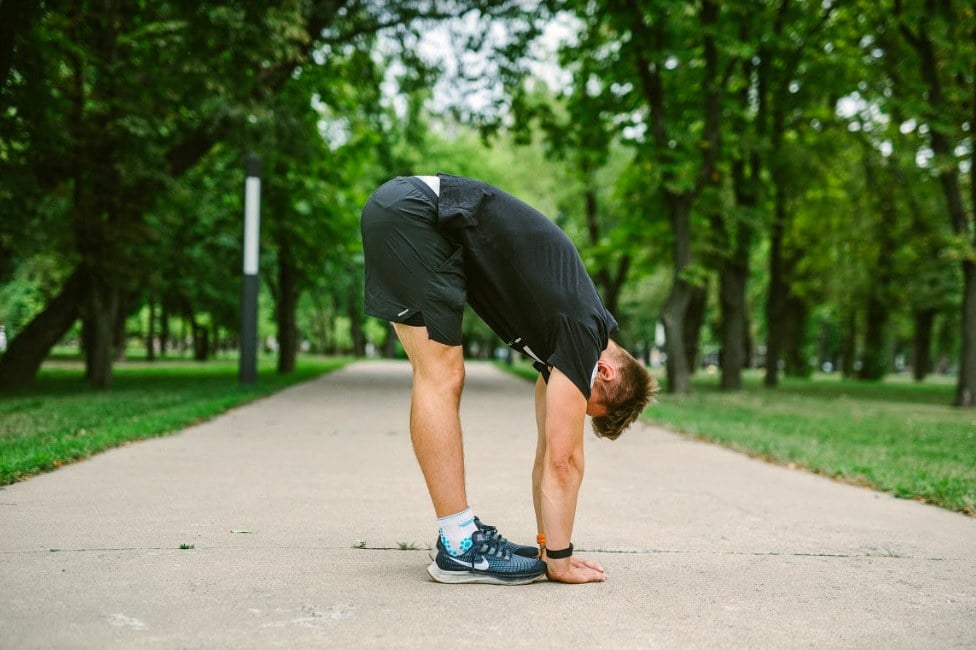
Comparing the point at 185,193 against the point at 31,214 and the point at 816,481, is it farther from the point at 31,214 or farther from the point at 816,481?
the point at 816,481

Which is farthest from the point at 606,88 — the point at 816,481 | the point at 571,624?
the point at 571,624

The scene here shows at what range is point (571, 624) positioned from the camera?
2611 mm

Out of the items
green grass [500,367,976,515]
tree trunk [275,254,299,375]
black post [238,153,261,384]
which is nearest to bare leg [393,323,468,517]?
green grass [500,367,976,515]

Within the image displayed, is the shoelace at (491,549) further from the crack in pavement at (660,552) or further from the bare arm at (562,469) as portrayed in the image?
the crack in pavement at (660,552)

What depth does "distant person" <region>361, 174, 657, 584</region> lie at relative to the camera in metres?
3.01

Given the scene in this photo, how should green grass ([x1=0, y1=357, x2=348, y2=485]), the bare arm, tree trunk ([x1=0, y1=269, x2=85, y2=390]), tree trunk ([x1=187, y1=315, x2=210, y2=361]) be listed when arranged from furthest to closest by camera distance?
tree trunk ([x1=187, y1=315, x2=210, y2=361]) < tree trunk ([x1=0, y1=269, x2=85, y2=390]) < green grass ([x1=0, y1=357, x2=348, y2=485]) < the bare arm

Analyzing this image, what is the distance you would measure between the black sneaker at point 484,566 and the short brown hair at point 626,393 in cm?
64

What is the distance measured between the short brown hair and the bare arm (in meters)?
0.23

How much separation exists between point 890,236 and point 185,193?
2194cm

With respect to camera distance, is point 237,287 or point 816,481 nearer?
point 816,481

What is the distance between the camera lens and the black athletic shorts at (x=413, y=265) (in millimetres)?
3059

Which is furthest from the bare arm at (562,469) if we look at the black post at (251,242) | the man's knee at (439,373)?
the black post at (251,242)

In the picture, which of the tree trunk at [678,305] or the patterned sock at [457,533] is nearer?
the patterned sock at [457,533]

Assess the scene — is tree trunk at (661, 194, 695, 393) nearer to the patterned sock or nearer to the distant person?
the distant person
